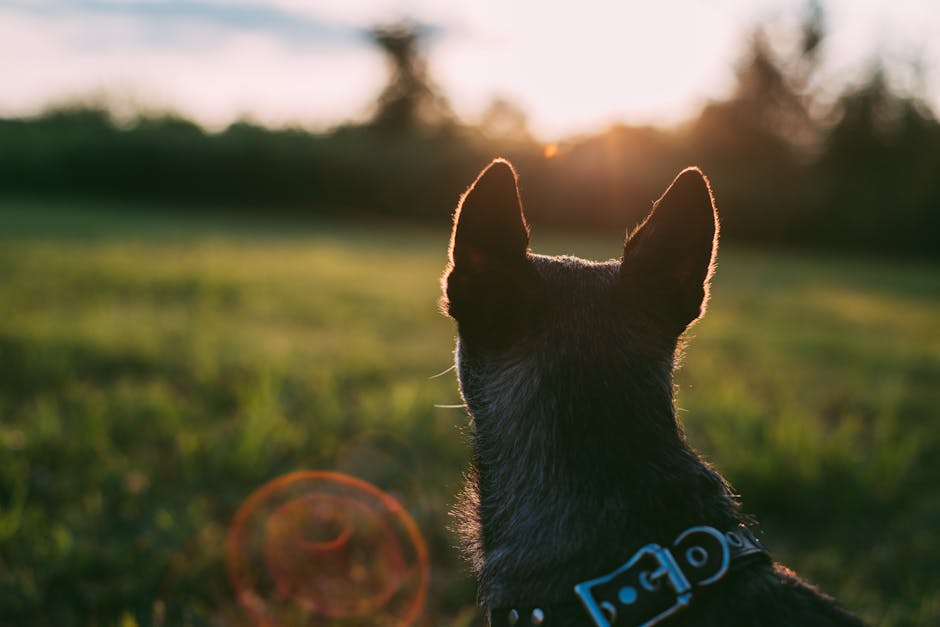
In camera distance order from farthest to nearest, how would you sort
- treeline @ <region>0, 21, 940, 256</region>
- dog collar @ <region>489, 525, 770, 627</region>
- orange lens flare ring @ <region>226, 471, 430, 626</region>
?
1. treeline @ <region>0, 21, 940, 256</region>
2. orange lens flare ring @ <region>226, 471, 430, 626</region>
3. dog collar @ <region>489, 525, 770, 627</region>

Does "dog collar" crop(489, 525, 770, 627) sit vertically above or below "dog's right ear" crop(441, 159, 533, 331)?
below

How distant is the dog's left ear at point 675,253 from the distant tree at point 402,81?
50.6 meters

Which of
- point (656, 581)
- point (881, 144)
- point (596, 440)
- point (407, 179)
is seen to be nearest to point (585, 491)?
point (596, 440)

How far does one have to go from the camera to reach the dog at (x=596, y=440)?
180 centimetres

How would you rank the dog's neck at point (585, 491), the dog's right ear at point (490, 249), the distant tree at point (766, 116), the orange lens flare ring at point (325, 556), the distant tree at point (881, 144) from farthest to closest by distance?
1. the distant tree at point (766, 116)
2. the distant tree at point (881, 144)
3. the orange lens flare ring at point (325, 556)
4. the dog's right ear at point (490, 249)
5. the dog's neck at point (585, 491)

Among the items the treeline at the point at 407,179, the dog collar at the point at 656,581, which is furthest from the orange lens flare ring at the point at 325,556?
the treeline at the point at 407,179

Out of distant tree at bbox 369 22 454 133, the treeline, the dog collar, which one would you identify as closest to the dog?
the dog collar

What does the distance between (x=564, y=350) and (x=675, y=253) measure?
0.41 metres

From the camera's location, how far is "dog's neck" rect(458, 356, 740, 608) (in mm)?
1888

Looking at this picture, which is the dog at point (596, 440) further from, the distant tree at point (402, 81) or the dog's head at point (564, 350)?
the distant tree at point (402, 81)

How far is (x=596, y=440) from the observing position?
1949 mm

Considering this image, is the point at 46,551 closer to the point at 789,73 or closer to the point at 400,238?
the point at 400,238

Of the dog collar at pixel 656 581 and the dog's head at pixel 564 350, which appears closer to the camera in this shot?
the dog collar at pixel 656 581

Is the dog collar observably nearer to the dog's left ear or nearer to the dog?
the dog
